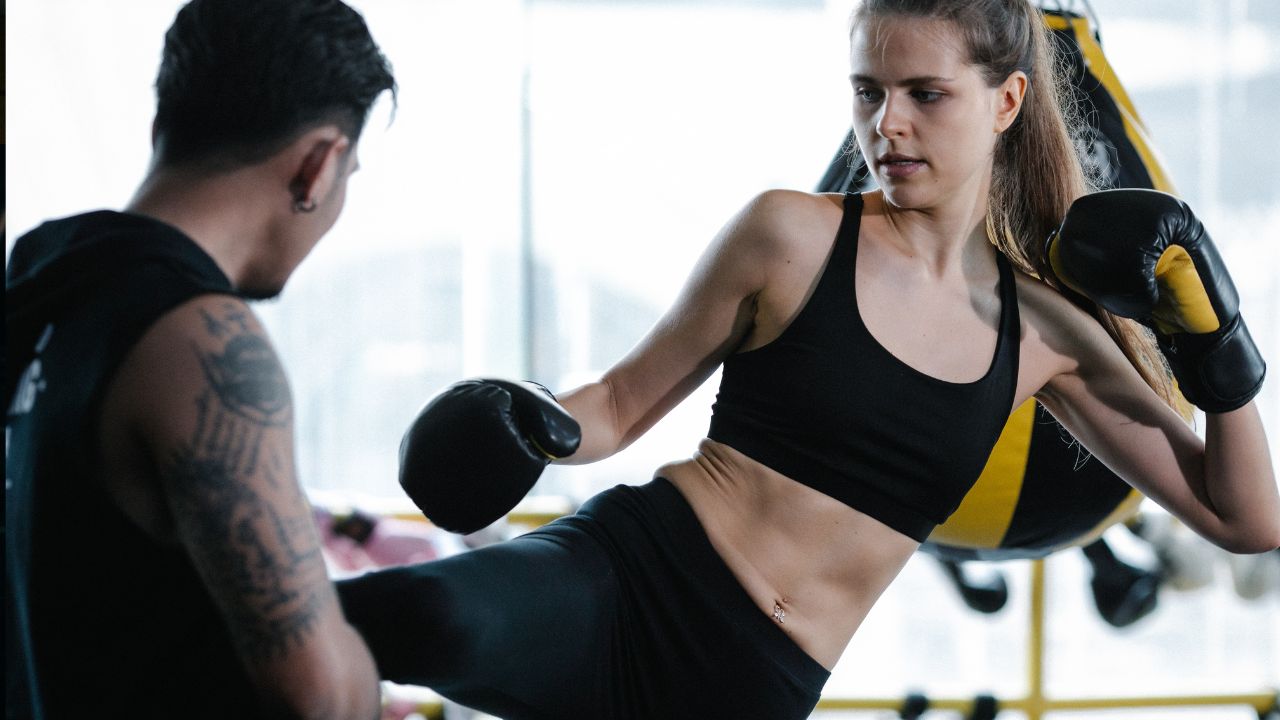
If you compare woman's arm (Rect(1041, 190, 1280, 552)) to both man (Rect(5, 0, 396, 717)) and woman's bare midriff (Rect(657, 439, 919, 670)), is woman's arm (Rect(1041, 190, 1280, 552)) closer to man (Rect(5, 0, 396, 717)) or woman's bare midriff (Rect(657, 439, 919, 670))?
woman's bare midriff (Rect(657, 439, 919, 670))

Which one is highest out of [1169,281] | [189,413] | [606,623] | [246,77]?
[246,77]

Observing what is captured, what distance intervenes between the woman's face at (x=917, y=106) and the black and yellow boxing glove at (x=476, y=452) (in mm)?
528

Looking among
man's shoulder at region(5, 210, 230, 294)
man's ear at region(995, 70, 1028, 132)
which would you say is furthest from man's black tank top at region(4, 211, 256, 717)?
man's ear at region(995, 70, 1028, 132)

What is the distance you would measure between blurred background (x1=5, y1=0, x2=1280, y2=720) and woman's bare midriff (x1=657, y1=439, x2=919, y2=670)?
1.69m

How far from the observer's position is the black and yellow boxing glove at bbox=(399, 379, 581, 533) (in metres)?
1.37

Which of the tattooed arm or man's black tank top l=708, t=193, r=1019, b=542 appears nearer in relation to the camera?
the tattooed arm

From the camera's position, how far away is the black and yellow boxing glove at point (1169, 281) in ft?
4.79

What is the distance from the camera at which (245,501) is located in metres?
0.82

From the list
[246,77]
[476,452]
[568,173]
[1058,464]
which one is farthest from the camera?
[568,173]

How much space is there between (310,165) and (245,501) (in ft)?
0.92

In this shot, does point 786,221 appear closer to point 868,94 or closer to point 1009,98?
point 868,94

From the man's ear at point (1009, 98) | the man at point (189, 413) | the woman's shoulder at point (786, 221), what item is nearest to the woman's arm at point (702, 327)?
the woman's shoulder at point (786, 221)

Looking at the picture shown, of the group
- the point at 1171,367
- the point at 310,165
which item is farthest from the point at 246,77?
the point at 1171,367

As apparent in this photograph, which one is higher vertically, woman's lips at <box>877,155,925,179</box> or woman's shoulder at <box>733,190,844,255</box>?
woman's lips at <box>877,155,925,179</box>
